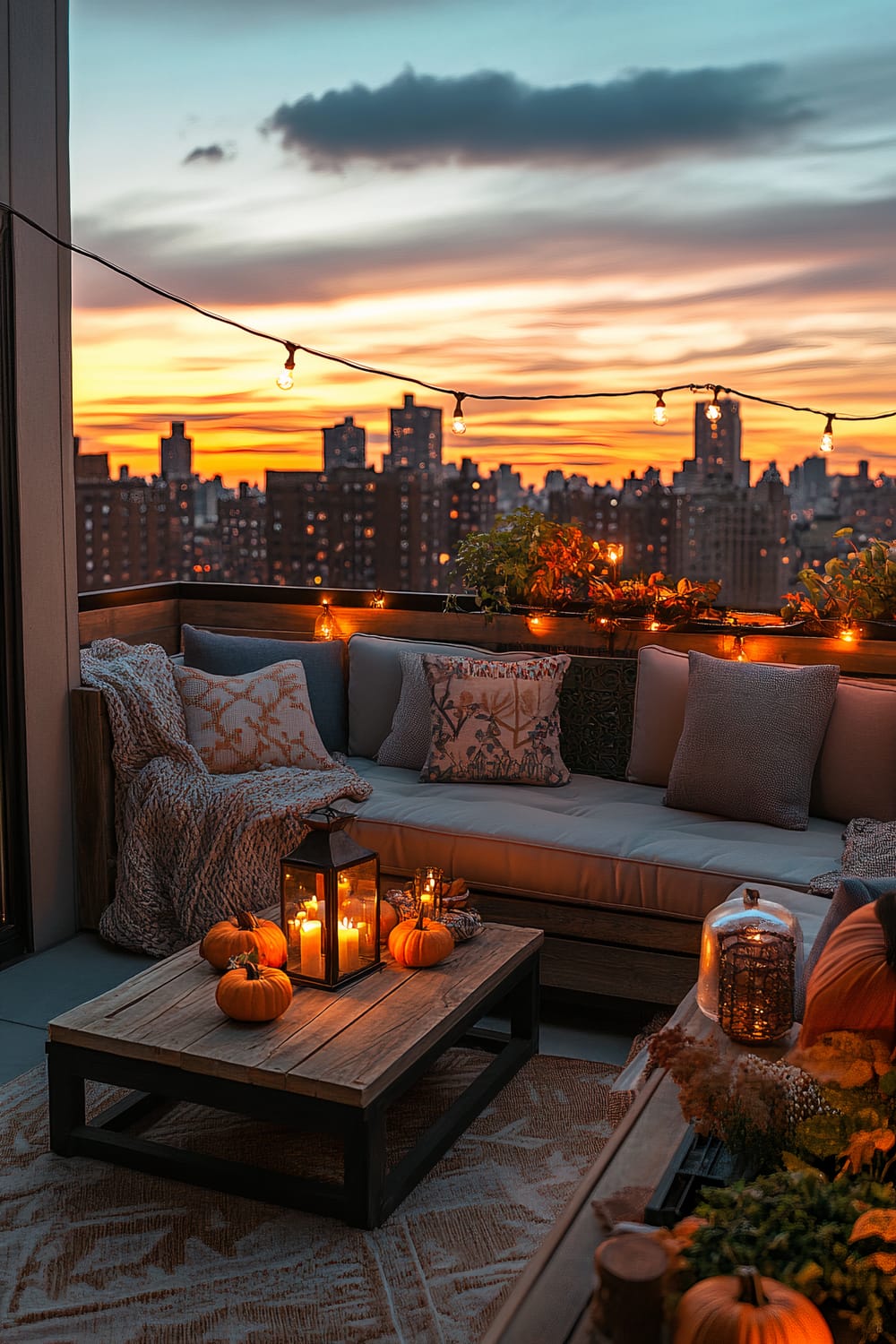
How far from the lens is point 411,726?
4078mm

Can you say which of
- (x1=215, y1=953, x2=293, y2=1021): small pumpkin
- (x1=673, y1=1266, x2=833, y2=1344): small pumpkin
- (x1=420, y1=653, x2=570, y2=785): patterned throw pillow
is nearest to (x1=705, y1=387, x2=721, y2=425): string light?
(x1=420, y1=653, x2=570, y2=785): patterned throw pillow

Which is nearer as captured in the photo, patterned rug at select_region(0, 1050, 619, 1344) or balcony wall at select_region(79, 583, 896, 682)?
patterned rug at select_region(0, 1050, 619, 1344)

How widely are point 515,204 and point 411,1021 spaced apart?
3.54 metres

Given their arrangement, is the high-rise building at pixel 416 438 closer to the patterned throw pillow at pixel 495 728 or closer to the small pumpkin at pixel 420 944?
the patterned throw pillow at pixel 495 728

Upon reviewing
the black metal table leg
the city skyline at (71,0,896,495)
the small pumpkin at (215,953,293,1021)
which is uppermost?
the city skyline at (71,0,896,495)

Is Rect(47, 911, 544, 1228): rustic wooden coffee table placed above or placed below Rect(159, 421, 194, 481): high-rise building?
below

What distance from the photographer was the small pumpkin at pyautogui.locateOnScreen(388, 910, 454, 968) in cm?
260

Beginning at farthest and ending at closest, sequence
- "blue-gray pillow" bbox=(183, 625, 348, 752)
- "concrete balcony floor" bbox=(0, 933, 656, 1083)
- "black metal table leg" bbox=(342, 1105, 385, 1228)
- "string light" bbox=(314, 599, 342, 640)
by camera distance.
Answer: "string light" bbox=(314, 599, 342, 640) < "blue-gray pillow" bbox=(183, 625, 348, 752) < "concrete balcony floor" bbox=(0, 933, 656, 1083) < "black metal table leg" bbox=(342, 1105, 385, 1228)

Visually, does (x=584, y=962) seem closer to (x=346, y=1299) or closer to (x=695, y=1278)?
(x=346, y=1299)

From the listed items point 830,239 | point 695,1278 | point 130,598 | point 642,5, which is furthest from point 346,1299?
point 642,5

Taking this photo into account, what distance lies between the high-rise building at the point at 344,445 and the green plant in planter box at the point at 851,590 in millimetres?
2288

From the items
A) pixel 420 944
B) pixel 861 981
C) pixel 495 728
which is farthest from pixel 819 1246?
pixel 495 728

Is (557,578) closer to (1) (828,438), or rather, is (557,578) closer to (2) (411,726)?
(2) (411,726)

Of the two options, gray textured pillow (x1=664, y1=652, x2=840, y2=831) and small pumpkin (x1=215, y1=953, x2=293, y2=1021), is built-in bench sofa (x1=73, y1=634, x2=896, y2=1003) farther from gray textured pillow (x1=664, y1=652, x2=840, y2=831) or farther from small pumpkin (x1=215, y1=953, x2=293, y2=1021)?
small pumpkin (x1=215, y1=953, x2=293, y2=1021)
